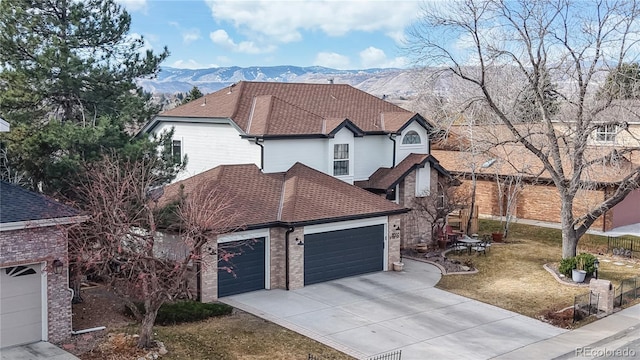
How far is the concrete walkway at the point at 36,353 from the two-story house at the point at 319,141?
30.3 ft

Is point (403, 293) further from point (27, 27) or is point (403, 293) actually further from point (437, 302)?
point (27, 27)

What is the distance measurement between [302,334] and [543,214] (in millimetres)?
23442

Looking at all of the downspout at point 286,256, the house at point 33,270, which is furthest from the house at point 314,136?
the house at point 33,270

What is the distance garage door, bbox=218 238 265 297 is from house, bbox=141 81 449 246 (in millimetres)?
4521

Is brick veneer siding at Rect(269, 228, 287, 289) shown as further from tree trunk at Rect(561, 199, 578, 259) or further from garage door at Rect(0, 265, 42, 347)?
tree trunk at Rect(561, 199, 578, 259)

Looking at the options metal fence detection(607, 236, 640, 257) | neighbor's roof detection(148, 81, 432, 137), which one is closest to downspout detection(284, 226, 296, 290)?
neighbor's roof detection(148, 81, 432, 137)

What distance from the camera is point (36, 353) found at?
571 inches

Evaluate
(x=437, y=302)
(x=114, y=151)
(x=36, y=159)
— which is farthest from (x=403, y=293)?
(x=36, y=159)

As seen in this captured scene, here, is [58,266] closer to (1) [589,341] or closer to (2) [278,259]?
(2) [278,259]

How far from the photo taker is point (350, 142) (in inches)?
1078

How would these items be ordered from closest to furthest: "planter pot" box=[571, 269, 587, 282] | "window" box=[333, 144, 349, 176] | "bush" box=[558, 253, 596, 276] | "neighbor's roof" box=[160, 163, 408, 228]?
"neighbor's roof" box=[160, 163, 408, 228] → "planter pot" box=[571, 269, 587, 282] → "bush" box=[558, 253, 596, 276] → "window" box=[333, 144, 349, 176]

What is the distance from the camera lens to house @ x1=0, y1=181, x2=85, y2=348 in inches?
576

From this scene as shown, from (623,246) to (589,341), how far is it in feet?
46.8

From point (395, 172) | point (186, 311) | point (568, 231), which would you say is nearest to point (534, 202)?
point (568, 231)
